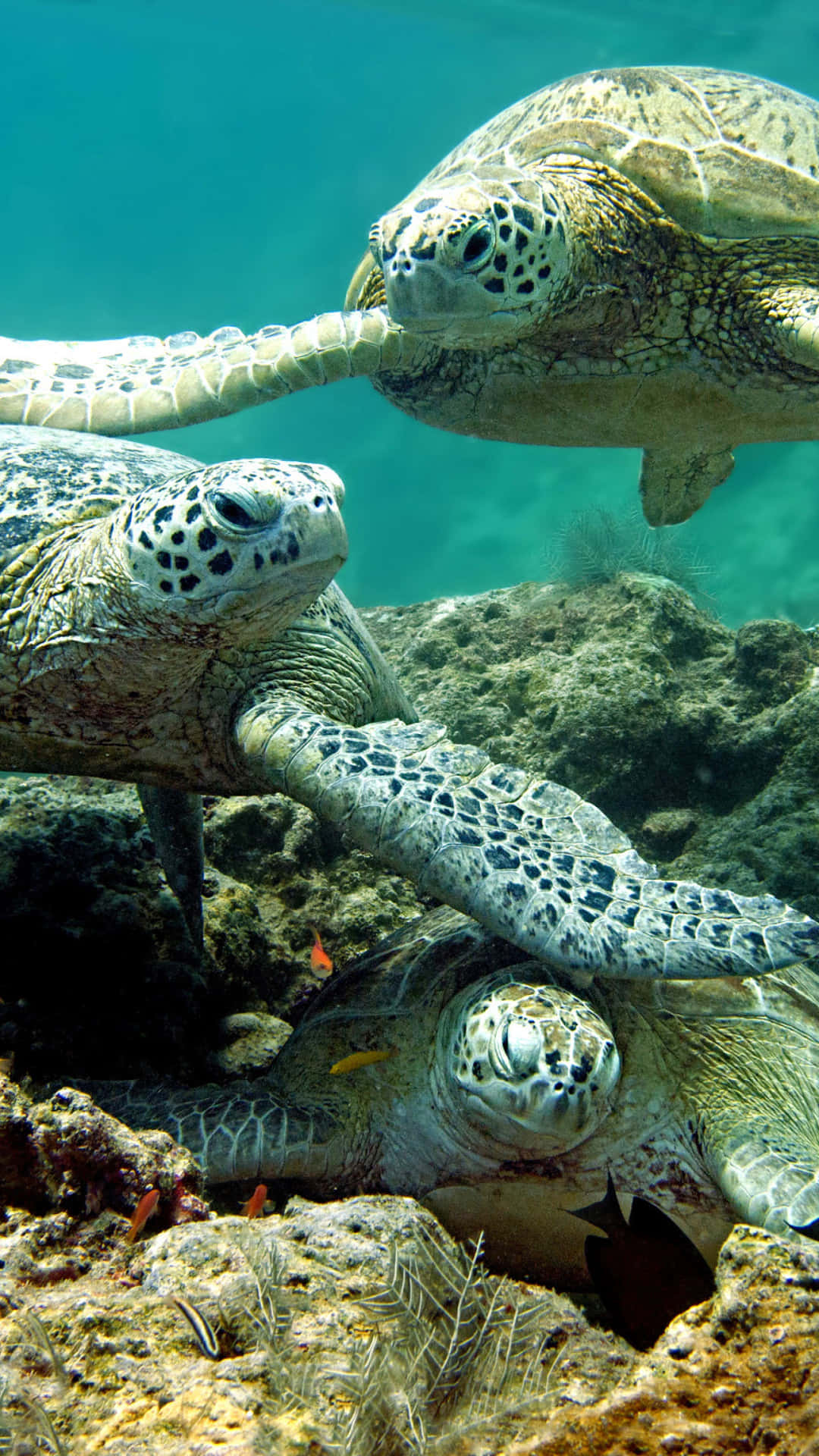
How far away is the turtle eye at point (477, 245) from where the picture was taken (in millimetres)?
2488

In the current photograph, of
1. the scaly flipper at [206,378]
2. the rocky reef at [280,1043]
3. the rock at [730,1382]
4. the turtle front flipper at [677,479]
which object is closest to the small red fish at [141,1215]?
the rocky reef at [280,1043]

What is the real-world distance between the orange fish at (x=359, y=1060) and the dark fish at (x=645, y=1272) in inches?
31.4

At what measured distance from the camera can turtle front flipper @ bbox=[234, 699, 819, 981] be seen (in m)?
1.71

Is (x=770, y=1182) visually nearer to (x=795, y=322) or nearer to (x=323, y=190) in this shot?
(x=795, y=322)

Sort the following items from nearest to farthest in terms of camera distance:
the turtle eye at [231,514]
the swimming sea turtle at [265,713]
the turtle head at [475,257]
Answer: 1. the swimming sea turtle at [265,713]
2. the turtle eye at [231,514]
3. the turtle head at [475,257]

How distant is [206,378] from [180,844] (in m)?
2.03

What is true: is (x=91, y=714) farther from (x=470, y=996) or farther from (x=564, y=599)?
(x=564, y=599)

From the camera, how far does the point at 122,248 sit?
45000 mm

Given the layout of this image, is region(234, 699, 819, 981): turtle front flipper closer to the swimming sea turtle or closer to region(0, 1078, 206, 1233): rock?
the swimming sea turtle

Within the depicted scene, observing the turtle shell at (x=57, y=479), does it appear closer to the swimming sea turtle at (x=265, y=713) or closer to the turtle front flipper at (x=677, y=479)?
the swimming sea turtle at (x=265, y=713)

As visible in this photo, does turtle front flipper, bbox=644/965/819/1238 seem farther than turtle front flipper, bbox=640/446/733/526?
No

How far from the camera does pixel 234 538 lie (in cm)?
191

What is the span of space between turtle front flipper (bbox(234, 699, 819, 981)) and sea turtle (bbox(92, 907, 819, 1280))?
0.77 feet

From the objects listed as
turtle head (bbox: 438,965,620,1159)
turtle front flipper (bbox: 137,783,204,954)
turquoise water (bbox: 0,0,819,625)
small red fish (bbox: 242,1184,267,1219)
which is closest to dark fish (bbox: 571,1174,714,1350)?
turtle head (bbox: 438,965,620,1159)
